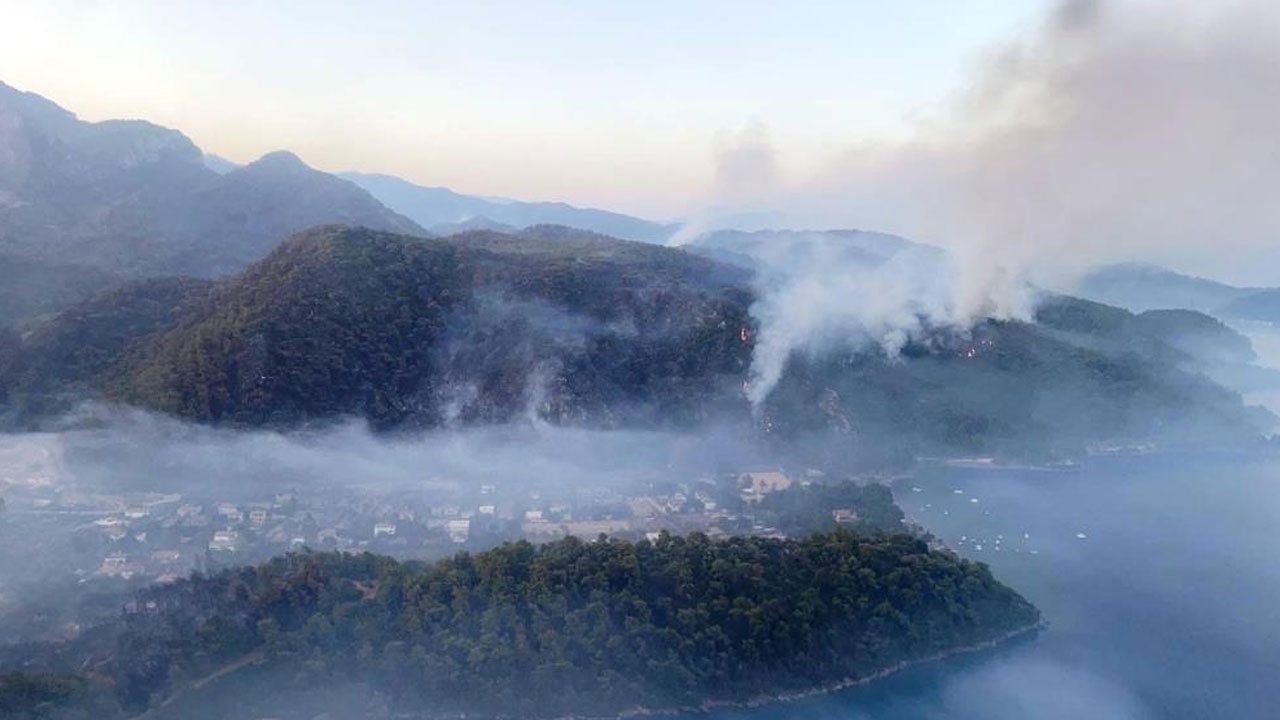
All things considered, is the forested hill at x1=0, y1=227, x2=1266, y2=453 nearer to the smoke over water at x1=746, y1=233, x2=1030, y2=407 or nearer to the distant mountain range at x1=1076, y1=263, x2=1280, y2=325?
the smoke over water at x1=746, y1=233, x2=1030, y2=407

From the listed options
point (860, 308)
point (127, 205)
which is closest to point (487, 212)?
point (127, 205)

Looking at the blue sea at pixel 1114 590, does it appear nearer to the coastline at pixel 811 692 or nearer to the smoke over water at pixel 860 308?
the coastline at pixel 811 692

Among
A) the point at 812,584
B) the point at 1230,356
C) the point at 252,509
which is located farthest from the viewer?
the point at 1230,356

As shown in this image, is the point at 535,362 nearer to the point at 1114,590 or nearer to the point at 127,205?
the point at 1114,590

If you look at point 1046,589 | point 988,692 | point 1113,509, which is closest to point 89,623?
point 988,692

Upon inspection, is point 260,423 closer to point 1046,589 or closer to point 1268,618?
point 1046,589

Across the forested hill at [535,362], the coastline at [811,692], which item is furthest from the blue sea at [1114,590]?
the forested hill at [535,362]

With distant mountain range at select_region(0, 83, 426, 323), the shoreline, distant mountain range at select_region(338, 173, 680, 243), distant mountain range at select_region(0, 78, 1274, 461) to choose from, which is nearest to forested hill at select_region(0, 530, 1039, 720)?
the shoreline
